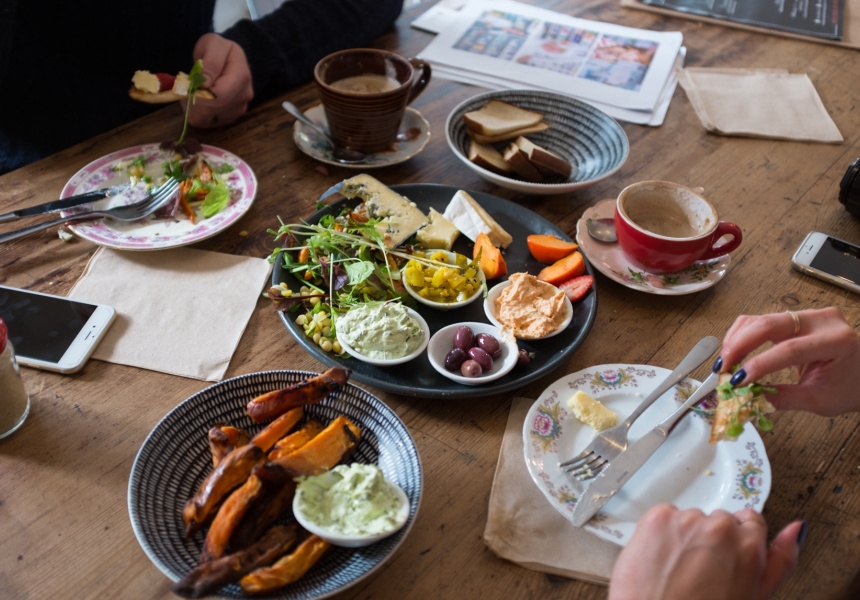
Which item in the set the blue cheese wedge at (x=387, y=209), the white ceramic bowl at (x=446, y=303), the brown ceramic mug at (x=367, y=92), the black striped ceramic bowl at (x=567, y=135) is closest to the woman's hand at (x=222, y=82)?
the brown ceramic mug at (x=367, y=92)

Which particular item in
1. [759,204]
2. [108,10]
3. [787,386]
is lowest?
[759,204]

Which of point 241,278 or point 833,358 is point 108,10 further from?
point 833,358

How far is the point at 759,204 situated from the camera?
1.75m

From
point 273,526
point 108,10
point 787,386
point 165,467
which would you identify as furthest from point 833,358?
point 108,10

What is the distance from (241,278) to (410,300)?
0.39 metres

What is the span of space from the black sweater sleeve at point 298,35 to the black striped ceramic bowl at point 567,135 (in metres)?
0.61

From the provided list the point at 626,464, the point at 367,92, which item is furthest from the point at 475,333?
the point at 367,92

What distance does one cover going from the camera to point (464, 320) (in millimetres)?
1327

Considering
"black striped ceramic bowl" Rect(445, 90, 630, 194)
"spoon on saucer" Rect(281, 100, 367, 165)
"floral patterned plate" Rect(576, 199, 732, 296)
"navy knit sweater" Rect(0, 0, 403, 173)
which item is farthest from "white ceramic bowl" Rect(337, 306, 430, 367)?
"navy knit sweater" Rect(0, 0, 403, 173)

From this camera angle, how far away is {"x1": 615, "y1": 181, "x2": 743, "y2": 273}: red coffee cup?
1.38 m

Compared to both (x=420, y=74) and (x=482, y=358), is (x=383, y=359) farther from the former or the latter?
(x=420, y=74)

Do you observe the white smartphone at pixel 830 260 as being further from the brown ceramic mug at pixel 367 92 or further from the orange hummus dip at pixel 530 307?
the brown ceramic mug at pixel 367 92

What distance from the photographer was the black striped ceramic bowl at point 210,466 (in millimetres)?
830

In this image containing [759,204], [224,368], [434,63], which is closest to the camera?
[224,368]
